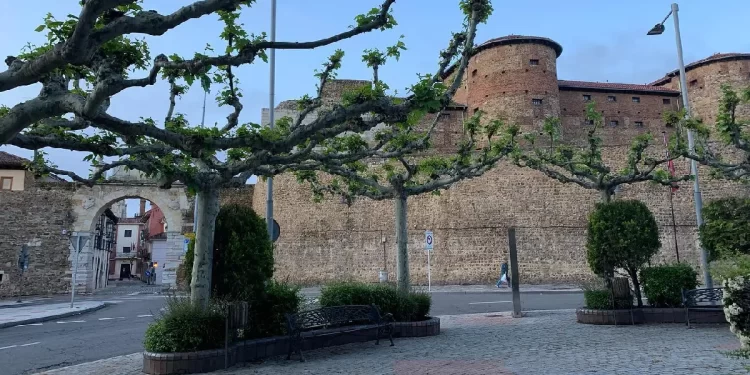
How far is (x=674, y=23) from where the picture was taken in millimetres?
15531

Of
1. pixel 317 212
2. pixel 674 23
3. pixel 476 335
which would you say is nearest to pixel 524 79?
pixel 317 212

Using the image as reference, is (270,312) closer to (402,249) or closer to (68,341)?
(402,249)

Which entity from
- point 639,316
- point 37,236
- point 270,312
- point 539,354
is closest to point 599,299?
point 639,316

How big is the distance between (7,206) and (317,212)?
16482 millimetres

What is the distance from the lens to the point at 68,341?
36.0ft

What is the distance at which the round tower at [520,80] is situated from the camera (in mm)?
37969

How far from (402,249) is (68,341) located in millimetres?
7276

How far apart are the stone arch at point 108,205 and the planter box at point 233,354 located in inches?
887

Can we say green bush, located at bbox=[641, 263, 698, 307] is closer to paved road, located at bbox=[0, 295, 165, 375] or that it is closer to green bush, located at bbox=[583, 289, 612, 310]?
green bush, located at bbox=[583, 289, 612, 310]

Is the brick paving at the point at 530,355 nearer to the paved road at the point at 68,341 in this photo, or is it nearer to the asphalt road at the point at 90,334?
the paved road at the point at 68,341

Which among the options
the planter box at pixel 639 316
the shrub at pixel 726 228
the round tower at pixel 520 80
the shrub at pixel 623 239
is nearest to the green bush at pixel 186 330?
the planter box at pixel 639 316

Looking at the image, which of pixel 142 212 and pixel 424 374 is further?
pixel 142 212

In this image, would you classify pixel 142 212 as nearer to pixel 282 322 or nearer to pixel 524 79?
pixel 524 79

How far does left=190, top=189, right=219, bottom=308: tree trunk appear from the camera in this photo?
784 cm
